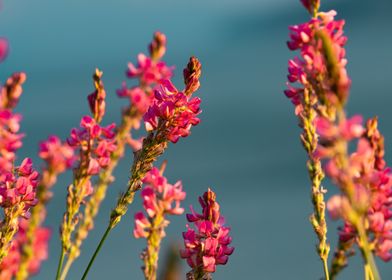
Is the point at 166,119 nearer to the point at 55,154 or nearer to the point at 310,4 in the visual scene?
the point at 310,4

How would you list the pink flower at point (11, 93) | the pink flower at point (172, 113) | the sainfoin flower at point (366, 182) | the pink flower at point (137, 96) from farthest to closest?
the pink flower at point (172, 113) < the pink flower at point (11, 93) < the pink flower at point (137, 96) < the sainfoin flower at point (366, 182)

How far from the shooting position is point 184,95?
4.18m

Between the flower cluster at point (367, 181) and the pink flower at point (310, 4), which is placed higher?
the pink flower at point (310, 4)

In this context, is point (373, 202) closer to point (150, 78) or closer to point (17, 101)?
point (150, 78)

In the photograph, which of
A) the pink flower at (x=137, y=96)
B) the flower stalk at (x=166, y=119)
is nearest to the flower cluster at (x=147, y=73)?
the pink flower at (x=137, y=96)

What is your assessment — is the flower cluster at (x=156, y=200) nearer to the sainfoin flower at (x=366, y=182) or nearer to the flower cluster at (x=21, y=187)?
the sainfoin flower at (x=366, y=182)

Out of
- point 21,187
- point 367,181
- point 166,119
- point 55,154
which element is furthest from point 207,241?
point 55,154

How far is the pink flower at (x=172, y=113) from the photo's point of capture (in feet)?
13.6

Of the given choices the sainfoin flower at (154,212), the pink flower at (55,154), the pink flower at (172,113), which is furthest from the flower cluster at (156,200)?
the pink flower at (172,113)

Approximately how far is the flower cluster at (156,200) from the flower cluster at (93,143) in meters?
0.24

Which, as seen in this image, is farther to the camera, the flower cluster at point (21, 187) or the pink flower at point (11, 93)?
the flower cluster at point (21, 187)

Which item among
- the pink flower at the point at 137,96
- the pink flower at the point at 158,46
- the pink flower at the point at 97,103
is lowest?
the pink flower at the point at 137,96

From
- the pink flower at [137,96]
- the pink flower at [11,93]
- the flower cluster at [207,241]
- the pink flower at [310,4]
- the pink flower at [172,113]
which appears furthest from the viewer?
the pink flower at [172,113]

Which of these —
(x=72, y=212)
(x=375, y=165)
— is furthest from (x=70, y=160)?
(x=375, y=165)
